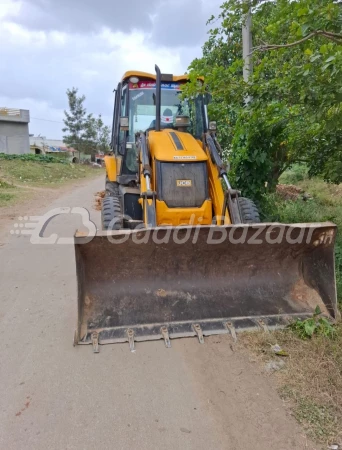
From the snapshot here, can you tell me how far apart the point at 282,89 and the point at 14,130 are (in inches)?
1340

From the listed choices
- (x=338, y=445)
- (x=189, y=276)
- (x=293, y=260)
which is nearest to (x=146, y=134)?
(x=189, y=276)

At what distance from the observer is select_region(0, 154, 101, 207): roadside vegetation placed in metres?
14.4

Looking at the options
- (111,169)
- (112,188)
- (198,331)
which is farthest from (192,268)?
(111,169)

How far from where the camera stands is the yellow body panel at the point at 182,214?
4.52 meters

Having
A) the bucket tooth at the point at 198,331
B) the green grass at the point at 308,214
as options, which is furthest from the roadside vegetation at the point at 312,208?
the bucket tooth at the point at 198,331

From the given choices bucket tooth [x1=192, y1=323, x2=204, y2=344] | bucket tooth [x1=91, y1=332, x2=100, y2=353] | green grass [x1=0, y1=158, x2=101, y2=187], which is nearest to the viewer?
bucket tooth [x1=91, y1=332, x2=100, y2=353]

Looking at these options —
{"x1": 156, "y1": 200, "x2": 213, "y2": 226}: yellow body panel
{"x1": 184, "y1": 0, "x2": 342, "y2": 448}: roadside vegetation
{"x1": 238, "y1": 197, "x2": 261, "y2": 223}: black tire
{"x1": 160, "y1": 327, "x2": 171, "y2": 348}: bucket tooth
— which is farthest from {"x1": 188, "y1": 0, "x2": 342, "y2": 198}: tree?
{"x1": 160, "y1": 327, "x2": 171, "y2": 348}: bucket tooth

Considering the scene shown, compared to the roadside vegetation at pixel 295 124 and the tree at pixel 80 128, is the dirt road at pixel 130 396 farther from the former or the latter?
the tree at pixel 80 128

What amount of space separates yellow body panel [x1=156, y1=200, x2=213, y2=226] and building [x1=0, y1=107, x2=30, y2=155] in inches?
1278

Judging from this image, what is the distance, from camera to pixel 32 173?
2089 cm

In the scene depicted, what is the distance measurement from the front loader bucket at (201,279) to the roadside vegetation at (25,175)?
9.09 meters

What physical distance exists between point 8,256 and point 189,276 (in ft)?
11.8

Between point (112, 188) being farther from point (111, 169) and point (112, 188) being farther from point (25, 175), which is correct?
point (25, 175)

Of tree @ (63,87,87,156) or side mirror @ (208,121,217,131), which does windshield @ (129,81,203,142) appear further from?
tree @ (63,87,87,156)
